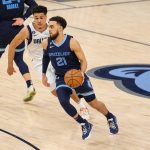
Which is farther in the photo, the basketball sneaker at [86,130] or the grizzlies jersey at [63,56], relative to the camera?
the basketball sneaker at [86,130]

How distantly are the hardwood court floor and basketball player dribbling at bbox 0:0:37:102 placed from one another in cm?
50

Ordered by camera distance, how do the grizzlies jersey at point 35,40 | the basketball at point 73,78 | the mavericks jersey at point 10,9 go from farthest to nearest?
the mavericks jersey at point 10,9 < the grizzlies jersey at point 35,40 < the basketball at point 73,78

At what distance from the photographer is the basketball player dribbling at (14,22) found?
26.6 ft

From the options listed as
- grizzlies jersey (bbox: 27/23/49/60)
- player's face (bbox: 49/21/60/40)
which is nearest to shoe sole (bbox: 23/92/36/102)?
grizzlies jersey (bbox: 27/23/49/60)

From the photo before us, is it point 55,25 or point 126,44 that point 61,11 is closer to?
point 126,44

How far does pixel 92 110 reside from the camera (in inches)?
318

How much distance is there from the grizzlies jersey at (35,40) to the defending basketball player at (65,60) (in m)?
0.84

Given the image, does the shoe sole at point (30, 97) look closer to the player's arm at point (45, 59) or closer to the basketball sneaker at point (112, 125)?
the player's arm at point (45, 59)

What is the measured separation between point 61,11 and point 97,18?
1.48 metres

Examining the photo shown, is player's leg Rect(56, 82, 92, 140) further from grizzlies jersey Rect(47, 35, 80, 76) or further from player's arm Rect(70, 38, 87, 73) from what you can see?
player's arm Rect(70, 38, 87, 73)

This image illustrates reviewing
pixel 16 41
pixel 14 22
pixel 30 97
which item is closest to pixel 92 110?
pixel 30 97

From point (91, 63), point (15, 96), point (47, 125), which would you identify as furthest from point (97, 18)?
point (47, 125)

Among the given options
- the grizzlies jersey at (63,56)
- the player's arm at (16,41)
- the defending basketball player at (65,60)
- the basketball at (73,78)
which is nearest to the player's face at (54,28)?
the defending basketball player at (65,60)

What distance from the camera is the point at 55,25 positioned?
6551 millimetres
